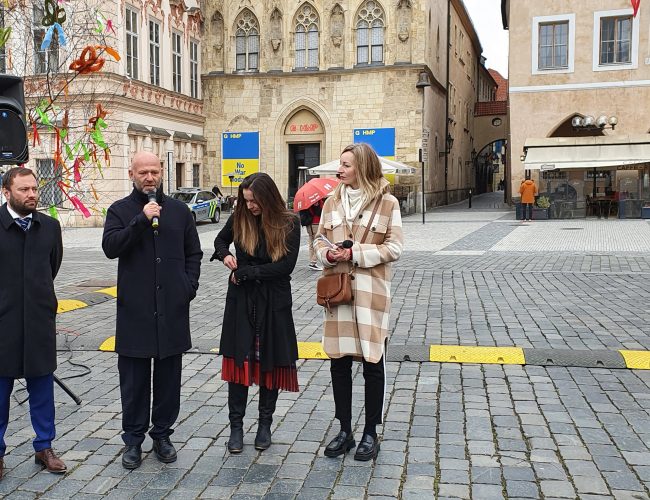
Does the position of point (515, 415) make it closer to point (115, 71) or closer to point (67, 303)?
point (67, 303)

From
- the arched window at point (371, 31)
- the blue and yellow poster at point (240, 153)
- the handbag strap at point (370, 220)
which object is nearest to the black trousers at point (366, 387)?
the handbag strap at point (370, 220)

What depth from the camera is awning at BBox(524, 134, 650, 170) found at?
25.7m

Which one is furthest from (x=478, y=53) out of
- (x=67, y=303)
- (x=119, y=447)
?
(x=119, y=447)

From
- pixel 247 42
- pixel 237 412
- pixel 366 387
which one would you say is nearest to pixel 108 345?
pixel 237 412

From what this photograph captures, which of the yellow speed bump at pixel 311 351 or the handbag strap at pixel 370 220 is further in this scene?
the yellow speed bump at pixel 311 351

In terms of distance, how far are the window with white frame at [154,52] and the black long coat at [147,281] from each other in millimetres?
26420

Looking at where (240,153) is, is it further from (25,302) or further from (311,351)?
(25,302)

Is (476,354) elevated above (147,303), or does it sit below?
below

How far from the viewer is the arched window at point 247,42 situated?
34.3 m

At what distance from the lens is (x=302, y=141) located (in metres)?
34.3

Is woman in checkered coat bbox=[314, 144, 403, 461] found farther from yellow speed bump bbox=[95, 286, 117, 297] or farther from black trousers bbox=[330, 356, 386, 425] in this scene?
yellow speed bump bbox=[95, 286, 117, 297]

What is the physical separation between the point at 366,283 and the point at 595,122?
92.7 ft

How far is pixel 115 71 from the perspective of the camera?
85.6 feet

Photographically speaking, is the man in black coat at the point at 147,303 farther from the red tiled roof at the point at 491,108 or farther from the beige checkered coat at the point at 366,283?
the red tiled roof at the point at 491,108
